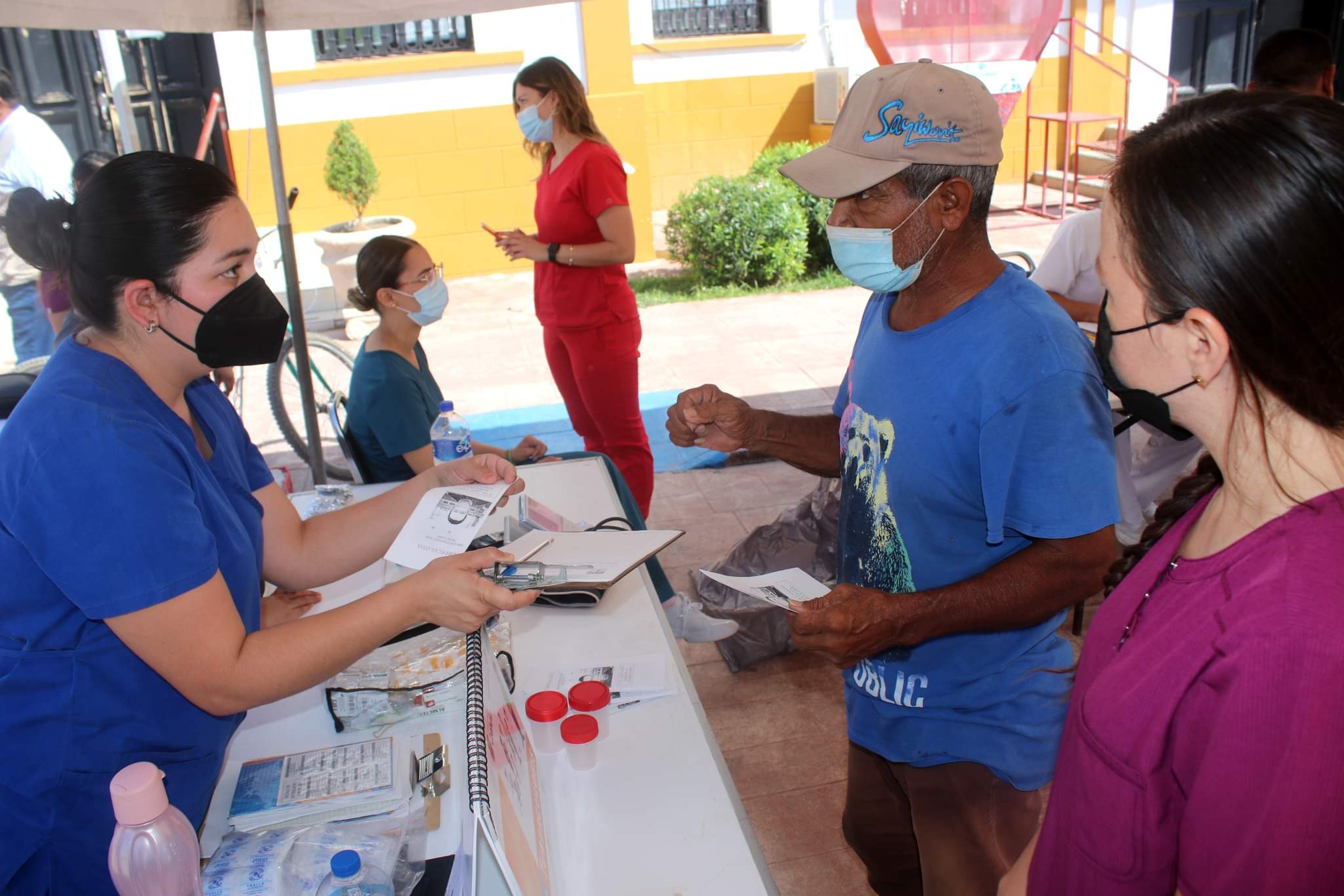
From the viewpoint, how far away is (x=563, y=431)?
6074mm

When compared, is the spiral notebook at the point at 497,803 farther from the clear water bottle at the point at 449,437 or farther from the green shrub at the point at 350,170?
the green shrub at the point at 350,170

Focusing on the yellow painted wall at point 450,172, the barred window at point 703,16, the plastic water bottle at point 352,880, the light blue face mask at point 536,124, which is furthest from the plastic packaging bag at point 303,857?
the barred window at point 703,16

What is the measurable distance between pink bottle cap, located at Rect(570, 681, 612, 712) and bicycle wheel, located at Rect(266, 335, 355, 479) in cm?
340

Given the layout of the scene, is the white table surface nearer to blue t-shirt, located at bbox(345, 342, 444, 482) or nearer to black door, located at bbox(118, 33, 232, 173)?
blue t-shirt, located at bbox(345, 342, 444, 482)

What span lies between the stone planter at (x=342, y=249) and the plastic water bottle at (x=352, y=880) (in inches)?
298

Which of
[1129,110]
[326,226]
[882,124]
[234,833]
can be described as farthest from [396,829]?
[1129,110]

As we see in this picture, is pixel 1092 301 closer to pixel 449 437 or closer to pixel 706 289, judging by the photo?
pixel 449 437

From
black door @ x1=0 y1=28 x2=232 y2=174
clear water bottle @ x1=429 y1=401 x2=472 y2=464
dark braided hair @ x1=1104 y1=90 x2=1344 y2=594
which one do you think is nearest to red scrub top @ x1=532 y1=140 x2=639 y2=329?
clear water bottle @ x1=429 y1=401 x2=472 y2=464

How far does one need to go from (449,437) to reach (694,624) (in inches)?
40.4

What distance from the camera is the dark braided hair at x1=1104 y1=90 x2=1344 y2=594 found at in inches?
35.1

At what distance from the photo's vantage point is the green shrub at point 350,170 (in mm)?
8961

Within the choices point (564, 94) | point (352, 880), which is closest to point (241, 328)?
point (352, 880)

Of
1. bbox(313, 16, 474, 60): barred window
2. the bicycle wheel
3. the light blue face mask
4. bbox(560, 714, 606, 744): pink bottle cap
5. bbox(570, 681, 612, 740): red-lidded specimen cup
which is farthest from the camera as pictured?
bbox(313, 16, 474, 60): barred window

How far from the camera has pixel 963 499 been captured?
1.75 meters
